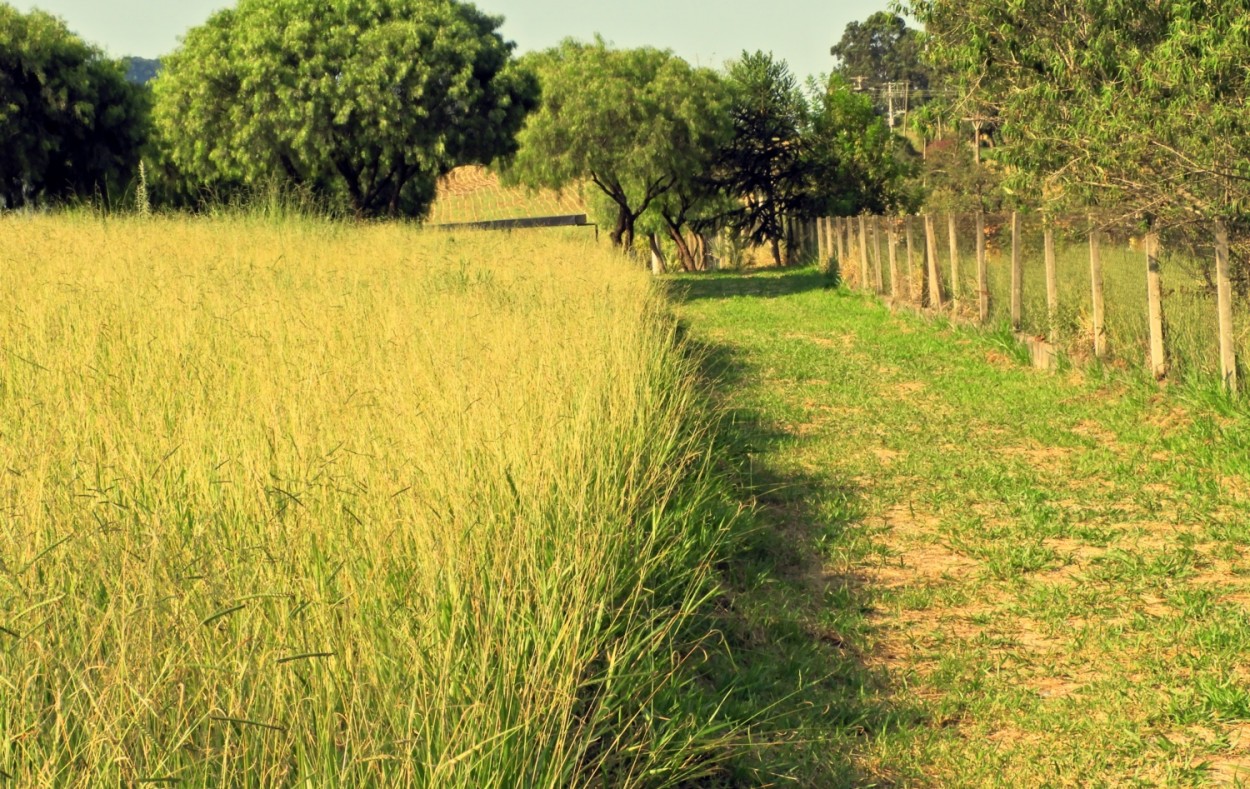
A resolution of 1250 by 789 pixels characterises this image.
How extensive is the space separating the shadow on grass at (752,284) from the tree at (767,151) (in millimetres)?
7864

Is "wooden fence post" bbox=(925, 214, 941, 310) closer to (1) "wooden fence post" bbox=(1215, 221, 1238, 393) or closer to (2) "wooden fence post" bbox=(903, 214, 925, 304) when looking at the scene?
(2) "wooden fence post" bbox=(903, 214, 925, 304)

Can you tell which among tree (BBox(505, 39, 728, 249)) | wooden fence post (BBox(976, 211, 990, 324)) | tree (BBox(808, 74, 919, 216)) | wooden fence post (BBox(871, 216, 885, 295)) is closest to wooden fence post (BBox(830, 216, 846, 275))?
wooden fence post (BBox(871, 216, 885, 295))

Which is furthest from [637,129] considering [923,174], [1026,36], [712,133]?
[1026,36]

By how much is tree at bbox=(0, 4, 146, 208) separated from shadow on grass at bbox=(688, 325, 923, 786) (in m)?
24.5

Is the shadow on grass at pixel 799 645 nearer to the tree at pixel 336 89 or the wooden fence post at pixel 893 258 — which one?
the wooden fence post at pixel 893 258

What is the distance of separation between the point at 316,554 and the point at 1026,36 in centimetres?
948

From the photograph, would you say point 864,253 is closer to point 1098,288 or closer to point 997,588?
point 1098,288

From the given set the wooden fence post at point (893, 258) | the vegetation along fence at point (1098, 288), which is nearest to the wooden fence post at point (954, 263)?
the vegetation along fence at point (1098, 288)

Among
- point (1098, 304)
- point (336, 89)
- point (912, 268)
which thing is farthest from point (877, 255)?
point (336, 89)

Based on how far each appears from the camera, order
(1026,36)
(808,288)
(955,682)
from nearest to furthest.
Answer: (955,682) < (1026,36) < (808,288)

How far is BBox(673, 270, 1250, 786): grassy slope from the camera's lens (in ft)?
13.9

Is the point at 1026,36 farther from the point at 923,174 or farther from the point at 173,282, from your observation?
the point at 923,174

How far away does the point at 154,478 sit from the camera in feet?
14.1

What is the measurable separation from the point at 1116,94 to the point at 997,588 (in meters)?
5.62
